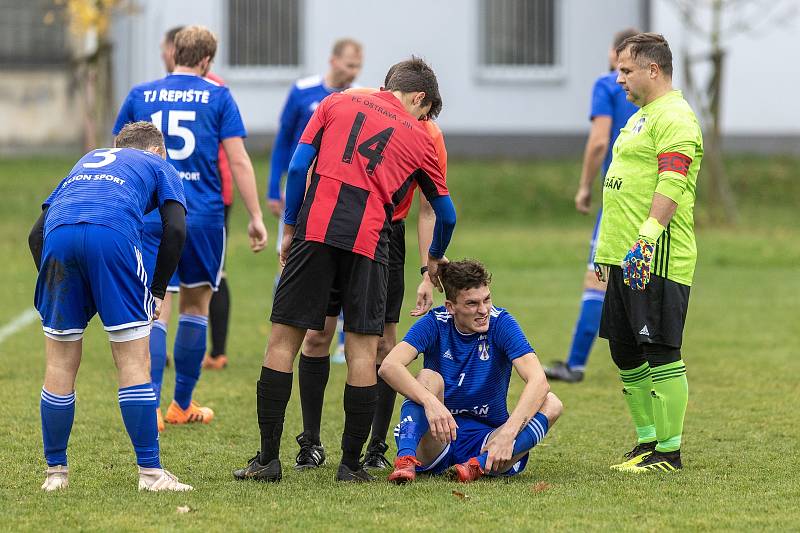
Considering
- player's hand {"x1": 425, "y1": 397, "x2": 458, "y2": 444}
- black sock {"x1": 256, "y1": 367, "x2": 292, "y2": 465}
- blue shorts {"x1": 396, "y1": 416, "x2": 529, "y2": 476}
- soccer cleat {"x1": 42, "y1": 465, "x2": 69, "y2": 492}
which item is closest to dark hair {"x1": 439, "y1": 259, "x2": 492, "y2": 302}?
player's hand {"x1": 425, "y1": 397, "x2": 458, "y2": 444}

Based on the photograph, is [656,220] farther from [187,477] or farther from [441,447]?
[187,477]

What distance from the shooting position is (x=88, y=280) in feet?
17.8

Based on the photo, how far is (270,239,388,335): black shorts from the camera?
569cm

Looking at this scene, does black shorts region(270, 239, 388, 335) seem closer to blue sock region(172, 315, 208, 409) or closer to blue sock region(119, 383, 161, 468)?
blue sock region(119, 383, 161, 468)

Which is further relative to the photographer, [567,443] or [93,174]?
[567,443]

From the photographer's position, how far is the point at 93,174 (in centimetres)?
552

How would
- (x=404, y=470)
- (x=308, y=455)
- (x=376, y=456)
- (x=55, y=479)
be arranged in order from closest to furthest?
(x=55, y=479) < (x=404, y=470) < (x=308, y=455) < (x=376, y=456)

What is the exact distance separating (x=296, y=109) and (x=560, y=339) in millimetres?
3238

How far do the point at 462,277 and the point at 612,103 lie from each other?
140 inches

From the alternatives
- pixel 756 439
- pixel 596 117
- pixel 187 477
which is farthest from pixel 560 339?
pixel 187 477

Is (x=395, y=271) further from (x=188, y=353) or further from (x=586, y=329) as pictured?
(x=586, y=329)

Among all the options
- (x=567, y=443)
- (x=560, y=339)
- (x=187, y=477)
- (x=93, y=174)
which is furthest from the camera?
(x=560, y=339)

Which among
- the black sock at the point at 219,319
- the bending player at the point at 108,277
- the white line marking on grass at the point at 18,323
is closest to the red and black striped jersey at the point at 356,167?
the bending player at the point at 108,277

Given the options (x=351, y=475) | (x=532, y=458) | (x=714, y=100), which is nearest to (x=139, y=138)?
(x=351, y=475)
